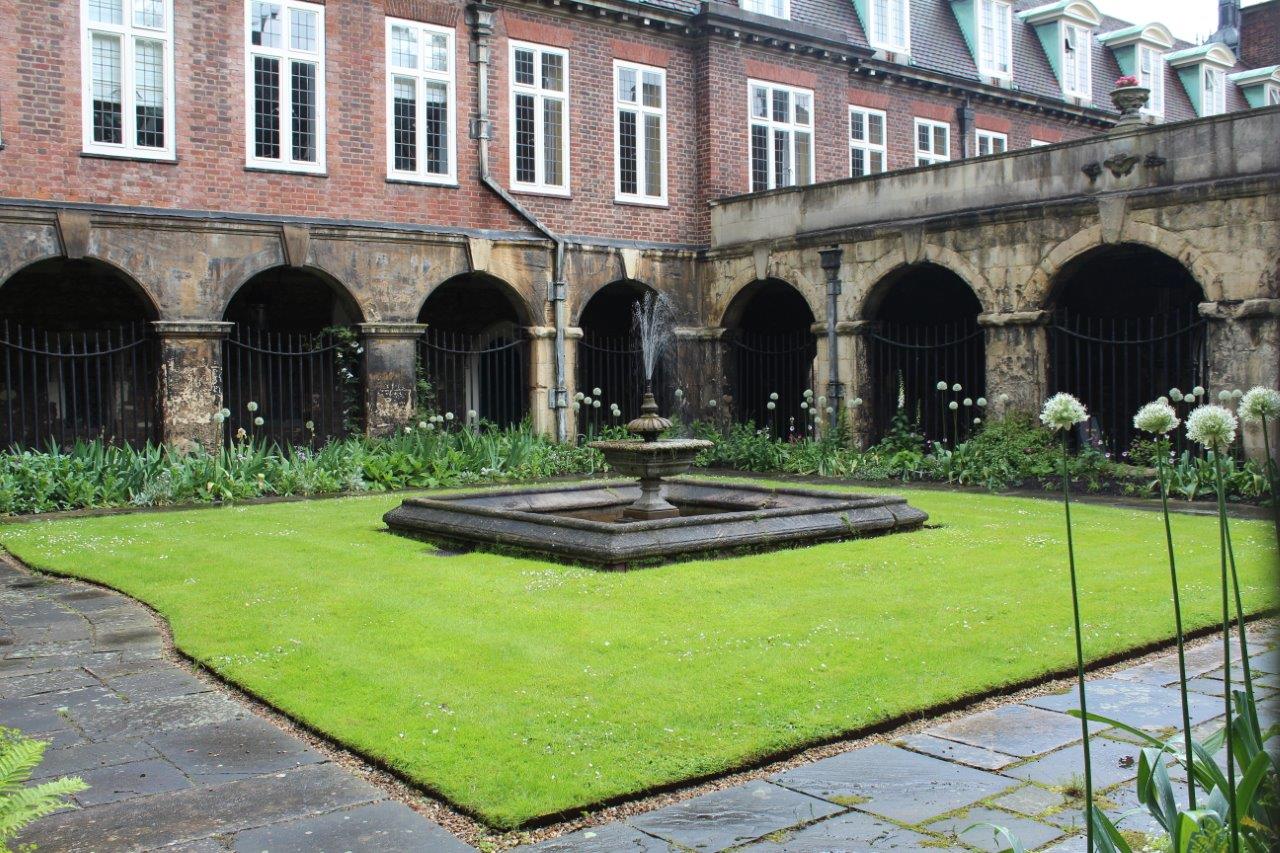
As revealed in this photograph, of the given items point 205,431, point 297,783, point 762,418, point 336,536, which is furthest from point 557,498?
point 762,418

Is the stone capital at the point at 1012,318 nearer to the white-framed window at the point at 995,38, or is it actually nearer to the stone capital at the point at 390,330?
the stone capital at the point at 390,330

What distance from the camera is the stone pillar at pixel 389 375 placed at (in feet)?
54.2

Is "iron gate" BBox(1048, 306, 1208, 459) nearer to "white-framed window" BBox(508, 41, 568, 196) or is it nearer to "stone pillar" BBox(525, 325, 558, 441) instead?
"stone pillar" BBox(525, 325, 558, 441)

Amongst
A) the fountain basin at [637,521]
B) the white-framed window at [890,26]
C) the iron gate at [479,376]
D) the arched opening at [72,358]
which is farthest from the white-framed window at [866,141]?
the arched opening at [72,358]

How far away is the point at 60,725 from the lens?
204 inches

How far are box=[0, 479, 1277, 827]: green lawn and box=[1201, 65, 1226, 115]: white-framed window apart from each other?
25457 millimetres

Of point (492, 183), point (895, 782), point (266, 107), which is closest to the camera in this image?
point (895, 782)

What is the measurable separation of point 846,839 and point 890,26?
76.4ft

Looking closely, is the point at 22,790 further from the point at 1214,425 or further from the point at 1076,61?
the point at 1076,61

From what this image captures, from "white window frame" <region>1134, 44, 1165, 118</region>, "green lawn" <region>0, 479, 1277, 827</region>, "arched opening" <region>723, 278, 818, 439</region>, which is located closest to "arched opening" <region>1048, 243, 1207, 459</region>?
"arched opening" <region>723, 278, 818, 439</region>

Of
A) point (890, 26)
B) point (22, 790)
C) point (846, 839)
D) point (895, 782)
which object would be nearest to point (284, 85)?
point (890, 26)

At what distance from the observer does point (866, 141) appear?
2338 centimetres

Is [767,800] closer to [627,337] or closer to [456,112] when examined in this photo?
[456,112]

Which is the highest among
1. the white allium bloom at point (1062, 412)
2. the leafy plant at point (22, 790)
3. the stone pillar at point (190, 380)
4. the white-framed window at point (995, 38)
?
the white-framed window at point (995, 38)
